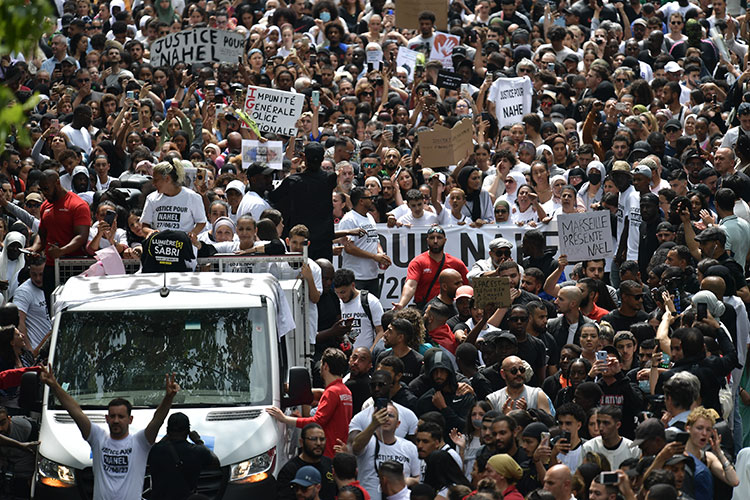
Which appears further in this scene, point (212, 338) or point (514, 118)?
point (514, 118)

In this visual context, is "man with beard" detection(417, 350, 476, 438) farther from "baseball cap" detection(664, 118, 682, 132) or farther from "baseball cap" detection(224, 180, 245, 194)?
"baseball cap" detection(664, 118, 682, 132)

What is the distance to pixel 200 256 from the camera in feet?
46.2

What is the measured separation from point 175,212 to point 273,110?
532cm

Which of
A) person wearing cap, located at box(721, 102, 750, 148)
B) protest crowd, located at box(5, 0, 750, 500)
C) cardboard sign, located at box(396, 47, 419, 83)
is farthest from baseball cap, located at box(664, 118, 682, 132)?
cardboard sign, located at box(396, 47, 419, 83)

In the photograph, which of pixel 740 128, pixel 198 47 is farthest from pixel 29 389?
pixel 198 47

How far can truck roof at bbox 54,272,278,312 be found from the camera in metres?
12.1

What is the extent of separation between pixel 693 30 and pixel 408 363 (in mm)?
14010

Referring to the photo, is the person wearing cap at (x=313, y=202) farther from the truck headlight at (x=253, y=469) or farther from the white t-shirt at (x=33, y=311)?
the truck headlight at (x=253, y=469)

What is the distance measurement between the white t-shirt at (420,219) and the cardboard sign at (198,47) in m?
6.20

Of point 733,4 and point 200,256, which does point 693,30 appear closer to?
point 733,4

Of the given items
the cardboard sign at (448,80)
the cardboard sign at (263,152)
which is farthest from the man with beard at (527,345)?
the cardboard sign at (448,80)

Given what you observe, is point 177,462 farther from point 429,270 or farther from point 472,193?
point 472,193

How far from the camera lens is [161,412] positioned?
11.1 meters

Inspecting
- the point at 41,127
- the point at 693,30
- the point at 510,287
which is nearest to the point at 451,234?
the point at 510,287
